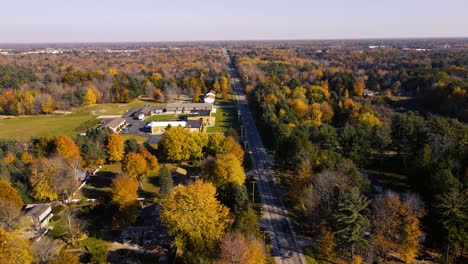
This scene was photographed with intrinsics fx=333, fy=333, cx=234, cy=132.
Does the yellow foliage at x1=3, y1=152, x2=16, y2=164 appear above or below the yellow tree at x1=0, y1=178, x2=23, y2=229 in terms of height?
above

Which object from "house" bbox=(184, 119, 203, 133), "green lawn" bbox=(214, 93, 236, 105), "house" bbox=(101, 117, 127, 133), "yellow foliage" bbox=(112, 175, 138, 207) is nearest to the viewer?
"yellow foliage" bbox=(112, 175, 138, 207)

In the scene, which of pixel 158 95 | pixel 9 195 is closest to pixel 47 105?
pixel 158 95

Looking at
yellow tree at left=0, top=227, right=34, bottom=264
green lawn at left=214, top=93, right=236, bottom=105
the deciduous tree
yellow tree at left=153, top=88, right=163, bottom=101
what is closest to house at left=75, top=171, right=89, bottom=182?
the deciduous tree

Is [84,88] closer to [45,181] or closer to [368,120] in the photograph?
[45,181]

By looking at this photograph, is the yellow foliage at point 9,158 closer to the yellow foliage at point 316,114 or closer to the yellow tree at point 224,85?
the yellow foliage at point 316,114

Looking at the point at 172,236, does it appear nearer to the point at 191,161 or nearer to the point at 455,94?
the point at 191,161

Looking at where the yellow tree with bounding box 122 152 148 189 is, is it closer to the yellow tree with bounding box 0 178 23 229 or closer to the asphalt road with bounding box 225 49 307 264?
the yellow tree with bounding box 0 178 23 229

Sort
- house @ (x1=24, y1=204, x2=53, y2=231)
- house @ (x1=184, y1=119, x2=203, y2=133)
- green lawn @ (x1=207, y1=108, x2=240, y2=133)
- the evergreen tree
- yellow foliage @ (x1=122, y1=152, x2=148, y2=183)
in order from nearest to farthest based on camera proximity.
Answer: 1. the evergreen tree
2. house @ (x1=24, y1=204, x2=53, y2=231)
3. yellow foliage @ (x1=122, y1=152, x2=148, y2=183)
4. house @ (x1=184, y1=119, x2=203, y2=133)
5. green lawn @ (x1=207, y1=108, x2=240, y2=133)
